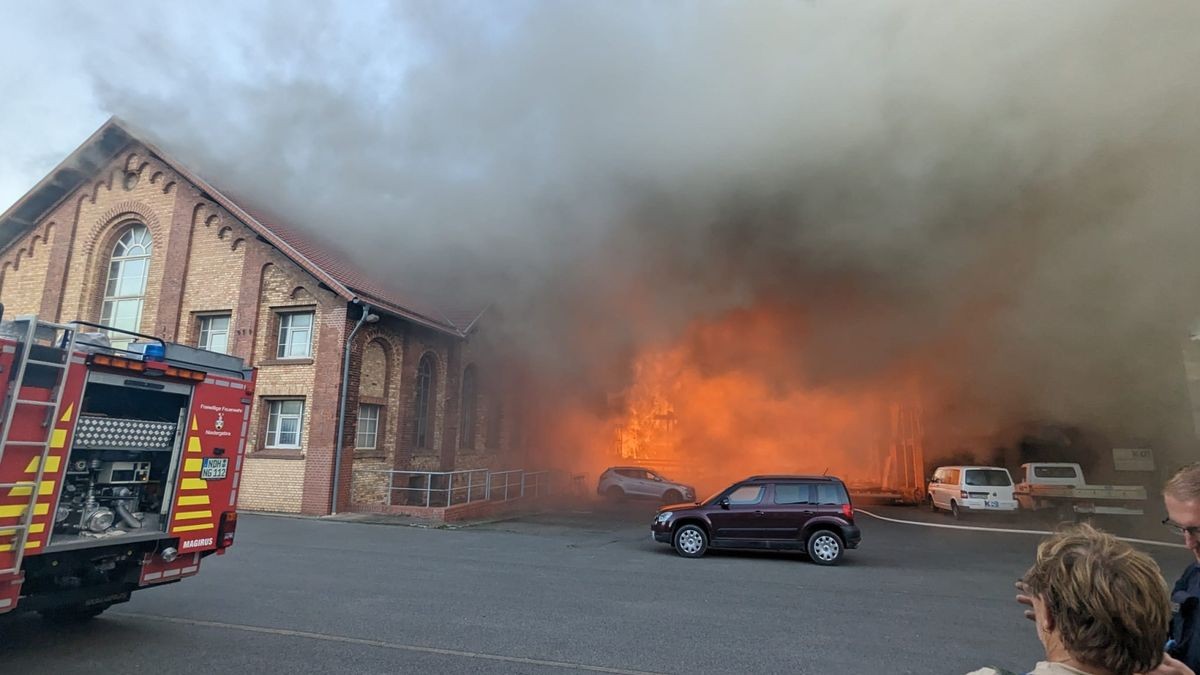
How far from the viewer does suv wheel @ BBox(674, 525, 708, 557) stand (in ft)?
29.6

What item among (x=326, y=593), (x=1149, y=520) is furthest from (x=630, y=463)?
(x=326, y=593)

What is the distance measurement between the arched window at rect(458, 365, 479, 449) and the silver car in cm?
418

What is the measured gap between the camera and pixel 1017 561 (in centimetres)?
915

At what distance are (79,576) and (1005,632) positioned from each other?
22.6 ft

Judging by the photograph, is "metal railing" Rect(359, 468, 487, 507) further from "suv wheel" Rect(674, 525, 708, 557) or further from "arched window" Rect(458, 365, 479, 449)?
"suv wheel" Rect(674, 525, 708, 557)

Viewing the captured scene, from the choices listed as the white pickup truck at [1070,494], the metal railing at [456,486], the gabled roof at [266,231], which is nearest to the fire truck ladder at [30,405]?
the metal railing at [456,486]

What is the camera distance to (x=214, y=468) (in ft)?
16.0

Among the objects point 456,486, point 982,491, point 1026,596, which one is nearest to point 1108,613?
point 1026,596

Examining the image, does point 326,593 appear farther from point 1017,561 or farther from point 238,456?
point 1017,561

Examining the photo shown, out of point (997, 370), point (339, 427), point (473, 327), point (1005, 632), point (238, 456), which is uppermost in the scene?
point (473, 327)

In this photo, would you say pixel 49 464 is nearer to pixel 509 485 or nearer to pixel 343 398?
pixel 343 398

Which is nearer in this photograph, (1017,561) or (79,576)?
(79,576)

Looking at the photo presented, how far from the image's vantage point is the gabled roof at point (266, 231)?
1392 cm

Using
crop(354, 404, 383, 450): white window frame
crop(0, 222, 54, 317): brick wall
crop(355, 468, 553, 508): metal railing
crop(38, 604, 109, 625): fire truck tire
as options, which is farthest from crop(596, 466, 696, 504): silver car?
crop(0, 222, 54, 317): brick wall
